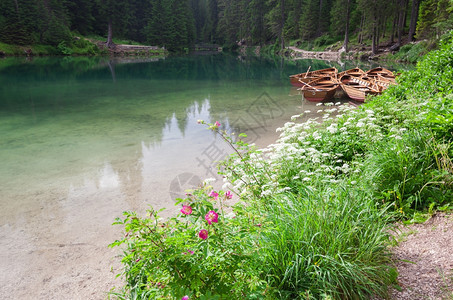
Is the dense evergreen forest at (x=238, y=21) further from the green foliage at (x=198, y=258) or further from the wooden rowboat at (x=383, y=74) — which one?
the green foliage at (x=198, y=258)

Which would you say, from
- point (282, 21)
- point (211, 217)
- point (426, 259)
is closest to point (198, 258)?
point (211, 217)

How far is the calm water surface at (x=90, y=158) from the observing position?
4.45 meters

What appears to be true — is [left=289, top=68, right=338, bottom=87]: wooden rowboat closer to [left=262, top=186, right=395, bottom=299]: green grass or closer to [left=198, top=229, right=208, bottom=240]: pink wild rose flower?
[left=262, top=186, right=395, bottom=299]: green grass

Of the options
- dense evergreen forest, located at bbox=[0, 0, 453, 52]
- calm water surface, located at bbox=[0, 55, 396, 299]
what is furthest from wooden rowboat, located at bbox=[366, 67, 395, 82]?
dense evergreen forest, located at bbox=[0, 0, 453, 52]

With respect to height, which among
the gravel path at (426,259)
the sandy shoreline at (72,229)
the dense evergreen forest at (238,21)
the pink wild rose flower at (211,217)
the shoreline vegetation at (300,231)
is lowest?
the sandy shoreline at (72,229)

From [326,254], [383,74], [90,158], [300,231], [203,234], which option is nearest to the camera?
[203,234]

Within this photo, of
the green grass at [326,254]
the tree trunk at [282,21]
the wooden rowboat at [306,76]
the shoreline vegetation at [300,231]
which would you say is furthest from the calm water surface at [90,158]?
the tree trunk at [282,21]

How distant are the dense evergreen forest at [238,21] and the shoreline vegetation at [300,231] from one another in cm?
2423

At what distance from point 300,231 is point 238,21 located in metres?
92.5

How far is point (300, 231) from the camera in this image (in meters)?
2.51

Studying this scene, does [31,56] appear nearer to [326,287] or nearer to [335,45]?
[335,45]

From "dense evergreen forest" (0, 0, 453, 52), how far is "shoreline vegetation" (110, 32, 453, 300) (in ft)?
79.5

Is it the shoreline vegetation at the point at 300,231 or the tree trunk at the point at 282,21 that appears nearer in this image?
the shoreline vegetation at the point at 300,231

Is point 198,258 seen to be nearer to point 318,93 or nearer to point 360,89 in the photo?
point 318,93
